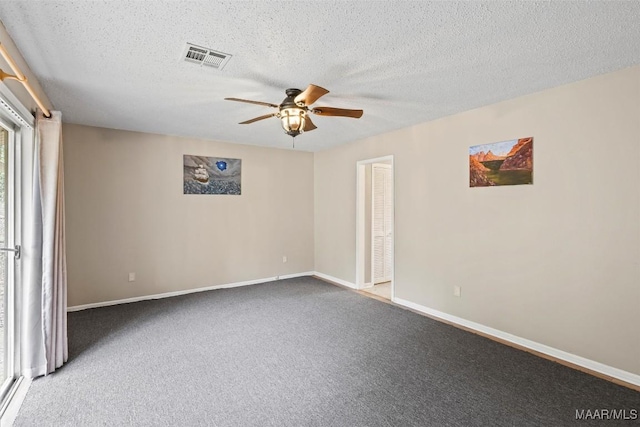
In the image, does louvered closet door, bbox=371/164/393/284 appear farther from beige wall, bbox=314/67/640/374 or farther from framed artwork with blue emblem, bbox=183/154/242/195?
framed artwork with blue emblem, bbox=183/154/242/195

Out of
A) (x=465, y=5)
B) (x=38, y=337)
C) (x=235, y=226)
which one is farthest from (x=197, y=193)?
(x=465, y=5)

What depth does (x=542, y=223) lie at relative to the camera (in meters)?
3.09

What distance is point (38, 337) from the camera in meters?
2.61

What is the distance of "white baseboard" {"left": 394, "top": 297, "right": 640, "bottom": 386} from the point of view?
2.59 metres

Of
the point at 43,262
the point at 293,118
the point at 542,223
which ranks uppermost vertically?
the point at 293,118

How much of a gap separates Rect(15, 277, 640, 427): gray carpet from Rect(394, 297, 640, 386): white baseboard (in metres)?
0.17

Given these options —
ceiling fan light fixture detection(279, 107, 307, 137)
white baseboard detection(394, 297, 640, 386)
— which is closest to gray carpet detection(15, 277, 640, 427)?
white baseboard detection(394, 297, 640, 386)

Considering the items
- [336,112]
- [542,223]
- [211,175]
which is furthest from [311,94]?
[211,175]

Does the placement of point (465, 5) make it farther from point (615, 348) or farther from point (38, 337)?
point (38, 337)

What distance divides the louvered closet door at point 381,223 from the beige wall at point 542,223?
1066 millimetres

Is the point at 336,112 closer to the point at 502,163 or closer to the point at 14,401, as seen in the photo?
the point at 502,163

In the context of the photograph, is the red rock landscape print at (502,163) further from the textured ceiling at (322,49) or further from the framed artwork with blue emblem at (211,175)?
the framed artwork with blue emblem at (211,175)

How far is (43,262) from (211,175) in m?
2.87

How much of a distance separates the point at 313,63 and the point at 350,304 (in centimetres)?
327
